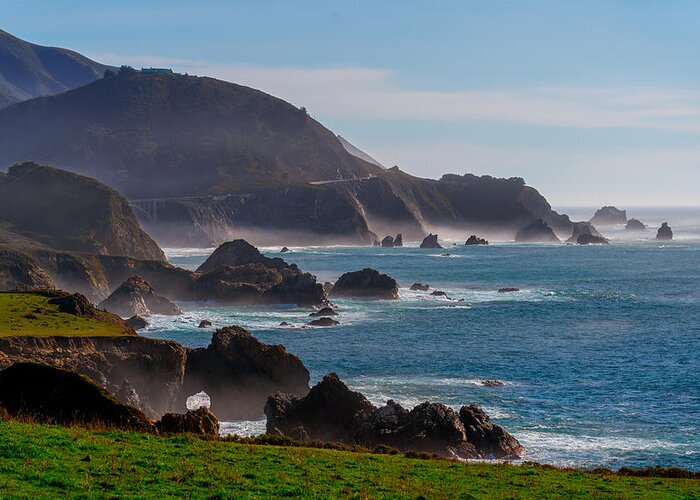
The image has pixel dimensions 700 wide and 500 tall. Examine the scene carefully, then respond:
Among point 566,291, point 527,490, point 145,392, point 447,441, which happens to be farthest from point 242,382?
point 566,291

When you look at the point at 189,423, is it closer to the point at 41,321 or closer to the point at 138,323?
the point at 41,321

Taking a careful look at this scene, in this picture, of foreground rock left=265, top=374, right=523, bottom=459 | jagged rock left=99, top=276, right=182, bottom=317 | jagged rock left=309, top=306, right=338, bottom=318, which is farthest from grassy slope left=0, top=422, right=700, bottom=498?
jagged rock left=99, top=276, right=182, bottom=317

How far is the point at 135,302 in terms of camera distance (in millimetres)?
101250

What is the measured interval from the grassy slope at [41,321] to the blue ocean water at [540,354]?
11.6m

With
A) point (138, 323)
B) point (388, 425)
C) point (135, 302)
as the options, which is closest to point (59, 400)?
point (388, 425)

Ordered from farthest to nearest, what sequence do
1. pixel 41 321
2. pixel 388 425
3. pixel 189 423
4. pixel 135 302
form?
pixel 135 302 → pixel 41 321 → pixel 388 425 → pixel 189 423

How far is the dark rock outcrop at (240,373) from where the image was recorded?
59094 millimetres

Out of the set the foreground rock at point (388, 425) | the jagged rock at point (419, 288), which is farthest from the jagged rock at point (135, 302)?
the foreground rock at point (388, 425)

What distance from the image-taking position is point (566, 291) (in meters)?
134

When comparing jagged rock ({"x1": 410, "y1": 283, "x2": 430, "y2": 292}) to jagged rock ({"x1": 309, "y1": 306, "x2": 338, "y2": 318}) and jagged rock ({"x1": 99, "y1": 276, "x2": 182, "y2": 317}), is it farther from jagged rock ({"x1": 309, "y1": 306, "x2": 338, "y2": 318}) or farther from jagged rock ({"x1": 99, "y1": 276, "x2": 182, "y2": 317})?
jagged rock ({"x1": 99, "y1": 276, "x2": 182, "y2": 317})

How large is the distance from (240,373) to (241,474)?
3503cm

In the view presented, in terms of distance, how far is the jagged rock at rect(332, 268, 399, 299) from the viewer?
125 meters

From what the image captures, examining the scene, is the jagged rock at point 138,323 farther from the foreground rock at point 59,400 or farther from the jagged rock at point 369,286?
the foreground rock at point 59,400

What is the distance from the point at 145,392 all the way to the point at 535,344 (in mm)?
41979
